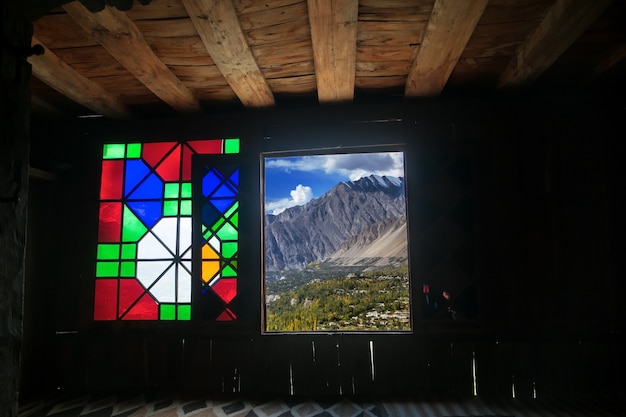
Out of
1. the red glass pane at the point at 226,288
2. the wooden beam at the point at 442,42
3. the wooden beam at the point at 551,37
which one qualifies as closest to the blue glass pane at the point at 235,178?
the red glass pane at the point at 226,288

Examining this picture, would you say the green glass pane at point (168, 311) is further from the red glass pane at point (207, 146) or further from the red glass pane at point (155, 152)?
the red glass pane at point (207, 146)

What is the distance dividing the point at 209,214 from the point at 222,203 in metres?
0.14

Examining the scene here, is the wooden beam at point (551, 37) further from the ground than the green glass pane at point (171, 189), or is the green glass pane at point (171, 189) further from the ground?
the wooden beam at point (551, 37)

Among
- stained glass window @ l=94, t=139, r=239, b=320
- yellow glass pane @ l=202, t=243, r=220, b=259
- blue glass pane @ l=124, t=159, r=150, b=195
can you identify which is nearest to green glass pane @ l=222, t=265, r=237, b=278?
stained glass window @ l=94, t=139, r=239, b=320

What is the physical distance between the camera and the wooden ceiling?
1.93 meters

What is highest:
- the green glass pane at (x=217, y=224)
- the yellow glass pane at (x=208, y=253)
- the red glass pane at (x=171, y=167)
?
the red glass pane at (x=171, y=167)

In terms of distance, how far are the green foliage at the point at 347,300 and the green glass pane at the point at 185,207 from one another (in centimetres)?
109

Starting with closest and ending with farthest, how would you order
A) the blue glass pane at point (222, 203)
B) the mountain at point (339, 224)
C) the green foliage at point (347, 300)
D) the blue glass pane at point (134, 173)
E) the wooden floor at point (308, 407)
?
the wooden floor at point (308, 407), the blue glass pane at point (222, 203), the blue glass pane at point (134, 173), the green foliage at point (347, 300), the mountain at point (339, 224)

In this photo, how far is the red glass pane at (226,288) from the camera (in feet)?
9.91

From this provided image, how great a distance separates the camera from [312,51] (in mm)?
2365

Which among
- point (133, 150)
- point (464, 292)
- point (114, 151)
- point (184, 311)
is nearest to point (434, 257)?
point (464, 292)

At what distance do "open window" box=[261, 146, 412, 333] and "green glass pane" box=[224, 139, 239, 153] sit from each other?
0.46 m

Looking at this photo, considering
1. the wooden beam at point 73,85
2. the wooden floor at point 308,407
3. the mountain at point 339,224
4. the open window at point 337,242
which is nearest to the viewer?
the wooden beam at point 73,85

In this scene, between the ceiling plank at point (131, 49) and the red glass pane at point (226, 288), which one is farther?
the red glass pane at point (226, 288)
